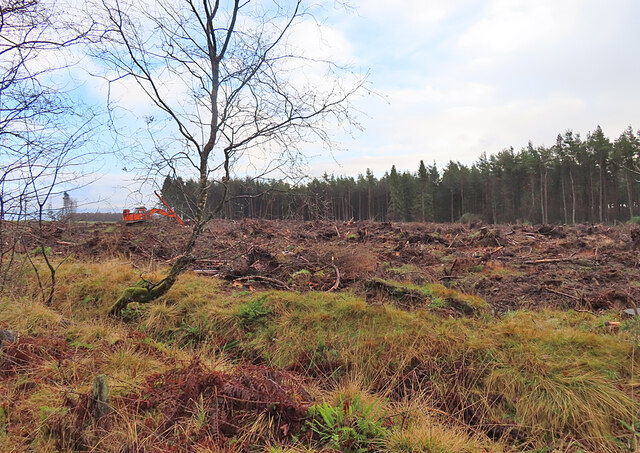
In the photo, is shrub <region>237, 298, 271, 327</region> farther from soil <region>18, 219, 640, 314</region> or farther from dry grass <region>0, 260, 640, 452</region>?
soil <region>18, 219, 640, 314</region>

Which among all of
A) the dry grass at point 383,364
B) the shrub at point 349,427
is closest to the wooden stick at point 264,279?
the dry grass at point 383,364

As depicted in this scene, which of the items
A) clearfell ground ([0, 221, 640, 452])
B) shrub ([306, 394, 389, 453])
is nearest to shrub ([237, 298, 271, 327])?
clearfell ground ([0, 221, 640, 452])

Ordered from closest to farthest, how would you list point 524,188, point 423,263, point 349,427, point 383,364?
point 349,427
point 383,364
point 423,263
point 524,188

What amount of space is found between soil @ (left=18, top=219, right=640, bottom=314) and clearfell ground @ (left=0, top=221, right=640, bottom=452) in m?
0.07

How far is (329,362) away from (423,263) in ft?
16.8

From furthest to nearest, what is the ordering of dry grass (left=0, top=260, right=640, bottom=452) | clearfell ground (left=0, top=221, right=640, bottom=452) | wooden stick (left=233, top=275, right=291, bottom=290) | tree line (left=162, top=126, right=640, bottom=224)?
tree line (left=162, top=126, right=640, bottom=224) < wooden stick (left=233, top=275, right=291, bottom=290) < dry grass (left=0, top=260, right=640, bottom=452) < clearfell ground (left=0, top=221, right=640, bottom=452)

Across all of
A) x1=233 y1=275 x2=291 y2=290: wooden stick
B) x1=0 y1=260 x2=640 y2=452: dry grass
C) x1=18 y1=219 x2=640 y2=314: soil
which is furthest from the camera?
x1=233 y1=275 x2=291 y2=290: wooden stick

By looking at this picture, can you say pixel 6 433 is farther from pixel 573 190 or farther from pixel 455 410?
pixel 573 190

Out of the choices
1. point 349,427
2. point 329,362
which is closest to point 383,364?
point 329,362

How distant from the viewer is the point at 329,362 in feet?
13.5

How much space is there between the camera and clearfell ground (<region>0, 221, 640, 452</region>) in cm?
255

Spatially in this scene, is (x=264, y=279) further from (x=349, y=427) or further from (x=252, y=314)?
(x=349, y=427)

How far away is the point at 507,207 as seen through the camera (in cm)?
4622

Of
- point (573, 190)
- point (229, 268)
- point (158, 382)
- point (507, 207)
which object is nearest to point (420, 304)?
point (158, 382)
